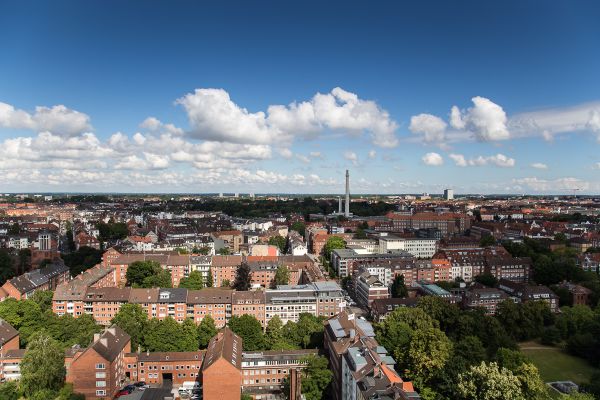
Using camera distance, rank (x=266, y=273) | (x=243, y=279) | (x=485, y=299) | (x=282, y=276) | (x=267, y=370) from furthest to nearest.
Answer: (x=266, y=273), (x=282, y=276), (x=243, y=279), (x=485, y=299), (x=267, y=370)

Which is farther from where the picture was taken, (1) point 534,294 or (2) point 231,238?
(2) point 231,238

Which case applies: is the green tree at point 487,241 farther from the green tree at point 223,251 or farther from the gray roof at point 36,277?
the gray roof at point 36,277

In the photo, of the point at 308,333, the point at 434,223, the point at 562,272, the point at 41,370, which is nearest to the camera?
the point at 41,370

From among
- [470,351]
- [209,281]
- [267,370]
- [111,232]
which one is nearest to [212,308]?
[267,370]

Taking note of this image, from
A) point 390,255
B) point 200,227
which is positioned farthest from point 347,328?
point 200,227

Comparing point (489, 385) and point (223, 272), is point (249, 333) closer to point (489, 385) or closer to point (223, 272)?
point (489, 385)

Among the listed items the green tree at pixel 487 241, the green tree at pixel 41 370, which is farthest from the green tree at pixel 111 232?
the green tree at pixel 487 241

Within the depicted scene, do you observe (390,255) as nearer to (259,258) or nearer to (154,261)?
(259,258)
